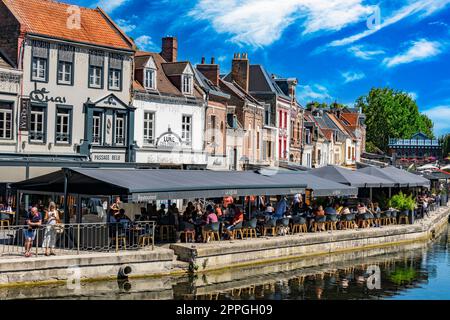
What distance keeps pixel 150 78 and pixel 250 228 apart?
1593 cm

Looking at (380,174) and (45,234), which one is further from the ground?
(380,174)

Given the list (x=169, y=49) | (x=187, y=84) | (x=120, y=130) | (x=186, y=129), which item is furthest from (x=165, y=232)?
(x=169, y=49)

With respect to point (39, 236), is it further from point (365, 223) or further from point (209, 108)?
point (209, 108)

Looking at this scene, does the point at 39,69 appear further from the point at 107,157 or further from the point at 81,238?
the point at 81,238

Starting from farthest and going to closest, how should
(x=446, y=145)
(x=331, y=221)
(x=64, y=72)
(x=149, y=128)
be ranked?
(x=446, y=145)
(x=149, y=128)
(x=64, y=72)
(x=331, y=221)

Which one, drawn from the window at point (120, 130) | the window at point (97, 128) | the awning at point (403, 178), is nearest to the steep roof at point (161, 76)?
the window at point (120, 130)

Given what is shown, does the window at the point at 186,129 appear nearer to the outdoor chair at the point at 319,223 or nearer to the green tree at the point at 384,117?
the outdoor chair at the point at 319,223

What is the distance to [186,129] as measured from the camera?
41.4 meters

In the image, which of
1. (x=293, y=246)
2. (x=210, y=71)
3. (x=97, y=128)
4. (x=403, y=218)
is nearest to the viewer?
(x=293, y=246)

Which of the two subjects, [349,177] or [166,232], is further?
[349,177]

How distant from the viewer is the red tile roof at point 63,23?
109 feet

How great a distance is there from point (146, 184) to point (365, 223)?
50.7 feet

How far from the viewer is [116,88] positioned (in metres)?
36.5

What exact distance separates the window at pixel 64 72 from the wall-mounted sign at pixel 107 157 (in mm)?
3955
